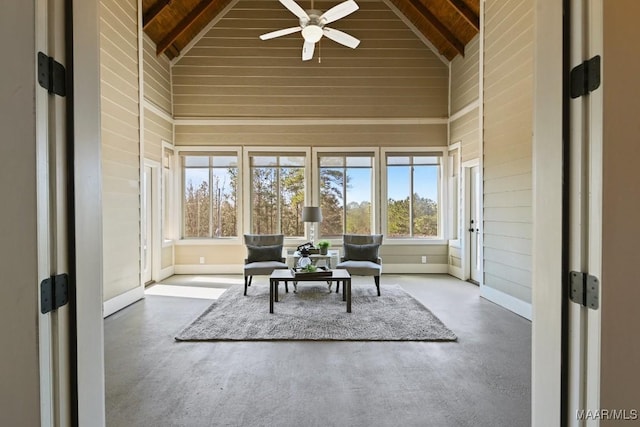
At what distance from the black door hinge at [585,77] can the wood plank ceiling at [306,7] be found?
5.76m

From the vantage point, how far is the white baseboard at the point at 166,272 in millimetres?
6863

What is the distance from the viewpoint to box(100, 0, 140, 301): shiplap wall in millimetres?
4527

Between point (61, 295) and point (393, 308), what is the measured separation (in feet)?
13.7

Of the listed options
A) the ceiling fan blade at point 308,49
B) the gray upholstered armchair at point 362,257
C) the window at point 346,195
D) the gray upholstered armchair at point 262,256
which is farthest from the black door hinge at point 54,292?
the window at point 346,195

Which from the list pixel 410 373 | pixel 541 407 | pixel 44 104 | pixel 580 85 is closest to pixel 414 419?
pixel 410 373

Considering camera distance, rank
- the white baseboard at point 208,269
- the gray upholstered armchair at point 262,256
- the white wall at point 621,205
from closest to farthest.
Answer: the white wall at point 621,205 → the gray upholstered armchair at point 262,256 → the white baseboard at point 208,269

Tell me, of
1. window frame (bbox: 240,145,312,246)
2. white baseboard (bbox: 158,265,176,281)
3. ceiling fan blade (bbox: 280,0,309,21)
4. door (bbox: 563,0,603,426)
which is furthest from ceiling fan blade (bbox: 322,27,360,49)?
white baseboard (bbox: 158,265,176,281)

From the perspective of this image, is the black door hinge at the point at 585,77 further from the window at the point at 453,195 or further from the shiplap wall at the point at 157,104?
the window at the point at 453,195

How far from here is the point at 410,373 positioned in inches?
115

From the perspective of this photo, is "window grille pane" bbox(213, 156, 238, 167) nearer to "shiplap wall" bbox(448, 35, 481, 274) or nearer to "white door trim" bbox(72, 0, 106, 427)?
"shiplap wall" bbox(448, 35, 481, 274)

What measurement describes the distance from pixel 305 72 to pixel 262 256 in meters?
3.85

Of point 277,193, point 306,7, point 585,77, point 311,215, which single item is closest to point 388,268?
→ point 311,215

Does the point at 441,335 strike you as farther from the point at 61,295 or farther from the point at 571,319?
the point at 61,295

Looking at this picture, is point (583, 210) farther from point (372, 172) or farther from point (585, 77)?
point (372, 172)
